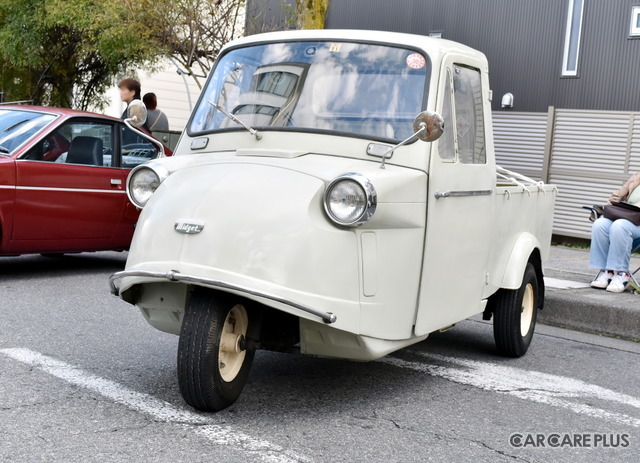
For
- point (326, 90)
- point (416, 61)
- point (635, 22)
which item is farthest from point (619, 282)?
point (635, 22)

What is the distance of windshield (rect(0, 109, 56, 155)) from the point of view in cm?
890

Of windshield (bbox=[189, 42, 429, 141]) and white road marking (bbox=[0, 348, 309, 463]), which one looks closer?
white road marking (bbox=[0, 348, 309, 463])

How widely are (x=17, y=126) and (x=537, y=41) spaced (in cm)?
992

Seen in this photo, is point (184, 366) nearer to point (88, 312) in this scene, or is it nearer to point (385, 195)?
point (385, 195)

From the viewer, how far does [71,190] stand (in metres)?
9.19

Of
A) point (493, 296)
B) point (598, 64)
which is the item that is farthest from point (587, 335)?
point (598, 64)

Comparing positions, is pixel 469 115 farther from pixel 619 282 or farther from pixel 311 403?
pixel 619 282

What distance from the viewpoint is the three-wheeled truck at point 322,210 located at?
450 centimetres

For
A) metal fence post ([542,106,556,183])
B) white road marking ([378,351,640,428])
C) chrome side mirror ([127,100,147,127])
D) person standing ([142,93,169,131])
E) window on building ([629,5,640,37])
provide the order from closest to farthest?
white road marking ([378,351,640,428]) → chrome side mirror ([127,100,147,127]) → person standing ([142,93,169,131]) → window on building ([629,5,640,37]) → metal fence post ([542,106,556,183])

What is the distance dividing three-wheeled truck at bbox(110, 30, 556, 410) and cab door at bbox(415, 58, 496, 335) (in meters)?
0.01

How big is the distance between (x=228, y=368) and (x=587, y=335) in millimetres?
4461

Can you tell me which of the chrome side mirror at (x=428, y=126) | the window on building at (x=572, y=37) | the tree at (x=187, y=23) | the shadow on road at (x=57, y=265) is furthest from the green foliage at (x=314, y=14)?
the chrome side mirror at (x=428, y=126)

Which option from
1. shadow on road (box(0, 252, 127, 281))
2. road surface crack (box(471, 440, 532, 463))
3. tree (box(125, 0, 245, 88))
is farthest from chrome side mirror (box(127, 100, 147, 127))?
tree (box(125, 0, 245, 88))

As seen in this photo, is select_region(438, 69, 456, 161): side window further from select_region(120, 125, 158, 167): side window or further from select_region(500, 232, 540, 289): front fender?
select_region(120, 125, 158, 167): side window
